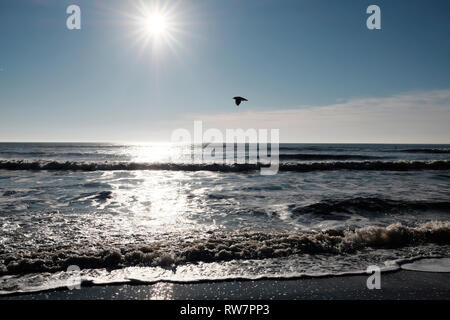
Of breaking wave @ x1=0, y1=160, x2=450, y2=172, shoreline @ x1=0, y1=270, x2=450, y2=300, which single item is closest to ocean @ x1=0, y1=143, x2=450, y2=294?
shoreline @ x1=0, y1=270, x2=450, y2=300

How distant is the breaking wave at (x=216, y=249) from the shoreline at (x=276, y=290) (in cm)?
94

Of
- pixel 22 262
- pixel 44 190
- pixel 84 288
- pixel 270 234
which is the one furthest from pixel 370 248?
pixel 44 190

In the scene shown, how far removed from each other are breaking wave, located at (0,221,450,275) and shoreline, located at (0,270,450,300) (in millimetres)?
938

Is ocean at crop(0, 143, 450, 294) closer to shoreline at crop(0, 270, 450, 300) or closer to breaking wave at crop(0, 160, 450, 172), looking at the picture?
shoreline at crop(0, 270, 450, 300)

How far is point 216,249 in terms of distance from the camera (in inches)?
252

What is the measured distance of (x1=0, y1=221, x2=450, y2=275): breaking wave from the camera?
228 inches

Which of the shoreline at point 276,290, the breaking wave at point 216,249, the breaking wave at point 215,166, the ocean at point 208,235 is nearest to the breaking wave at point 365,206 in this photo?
the ocean at point 208,235

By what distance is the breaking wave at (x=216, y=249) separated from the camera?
228 inches

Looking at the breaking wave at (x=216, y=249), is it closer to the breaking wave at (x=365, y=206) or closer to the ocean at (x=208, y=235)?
the ocean at (x=208, y=235)

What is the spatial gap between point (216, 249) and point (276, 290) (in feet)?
6.32

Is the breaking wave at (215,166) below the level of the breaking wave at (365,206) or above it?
above

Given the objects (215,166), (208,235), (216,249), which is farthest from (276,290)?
(215,166)
